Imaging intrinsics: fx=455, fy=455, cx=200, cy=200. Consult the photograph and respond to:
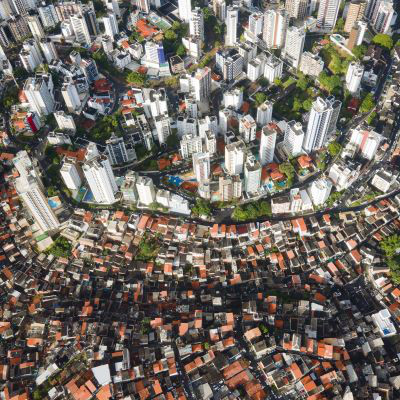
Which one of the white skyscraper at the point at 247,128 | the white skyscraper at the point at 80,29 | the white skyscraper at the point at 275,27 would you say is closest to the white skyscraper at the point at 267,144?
the white skyscraper at the point at 247,128

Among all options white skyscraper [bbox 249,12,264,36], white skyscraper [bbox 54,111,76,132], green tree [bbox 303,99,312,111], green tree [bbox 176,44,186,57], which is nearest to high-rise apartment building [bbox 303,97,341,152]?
green tree [bbox 303,99,312,111]

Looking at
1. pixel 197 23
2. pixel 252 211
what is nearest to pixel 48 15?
pixel 197 23

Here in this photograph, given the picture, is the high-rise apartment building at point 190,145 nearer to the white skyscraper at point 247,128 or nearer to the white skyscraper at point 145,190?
the white skyscraper at point 247,128

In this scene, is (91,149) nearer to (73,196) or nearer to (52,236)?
(73,196)

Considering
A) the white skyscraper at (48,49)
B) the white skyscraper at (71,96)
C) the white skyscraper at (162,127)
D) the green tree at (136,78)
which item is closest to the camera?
the white skyscraper at (162,127)

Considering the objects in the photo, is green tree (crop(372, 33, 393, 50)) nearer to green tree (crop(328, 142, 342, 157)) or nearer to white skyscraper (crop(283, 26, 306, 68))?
white skyscraper (crop(283, 26, 306, 68))

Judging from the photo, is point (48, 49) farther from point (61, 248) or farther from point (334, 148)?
point (334, 148)

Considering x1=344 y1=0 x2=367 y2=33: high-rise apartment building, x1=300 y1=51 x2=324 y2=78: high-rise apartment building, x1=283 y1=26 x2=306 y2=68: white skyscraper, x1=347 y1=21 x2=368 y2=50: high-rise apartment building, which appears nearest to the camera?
x1=300 y1=51 x2=324 y2=78: high-rise apartment building
